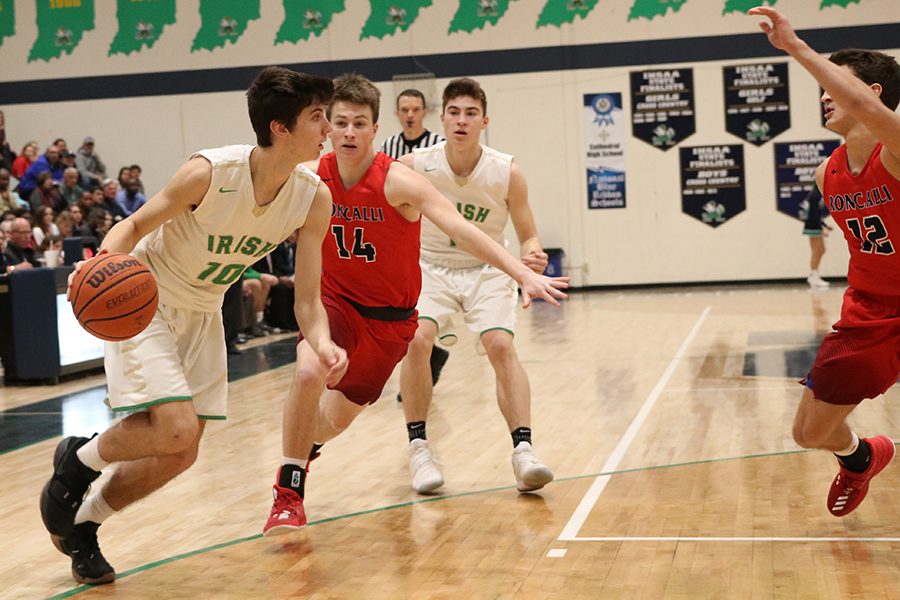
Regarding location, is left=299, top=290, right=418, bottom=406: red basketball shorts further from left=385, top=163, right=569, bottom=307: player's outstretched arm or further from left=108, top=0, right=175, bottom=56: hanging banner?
left=108, top=0, right=175, bottom=56: hanging banner

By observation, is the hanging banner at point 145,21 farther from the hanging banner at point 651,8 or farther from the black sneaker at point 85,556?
the black sneaker at point 85,556

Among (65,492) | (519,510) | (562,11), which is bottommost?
(519,510)

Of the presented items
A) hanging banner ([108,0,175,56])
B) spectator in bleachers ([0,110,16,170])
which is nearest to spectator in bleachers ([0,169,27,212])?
spectator in bleachers ([0,110,16,170])

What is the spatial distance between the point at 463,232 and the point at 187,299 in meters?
0.99

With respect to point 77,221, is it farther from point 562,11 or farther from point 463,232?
point 463,232

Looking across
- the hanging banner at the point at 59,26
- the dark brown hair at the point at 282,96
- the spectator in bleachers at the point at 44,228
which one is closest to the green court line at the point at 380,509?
the dark brown hair at the point at 282,96

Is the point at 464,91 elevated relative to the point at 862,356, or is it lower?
elevated

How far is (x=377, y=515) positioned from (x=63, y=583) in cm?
132

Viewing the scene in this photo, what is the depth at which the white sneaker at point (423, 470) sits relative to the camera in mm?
5047

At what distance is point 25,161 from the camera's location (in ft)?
53.9

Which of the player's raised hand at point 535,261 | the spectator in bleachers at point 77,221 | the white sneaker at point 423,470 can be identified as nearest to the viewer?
the player's raised hand at point 535,261

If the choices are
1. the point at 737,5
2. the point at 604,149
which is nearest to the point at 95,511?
the point at 604,149

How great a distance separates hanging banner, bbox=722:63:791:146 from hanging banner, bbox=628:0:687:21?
1.30 meters

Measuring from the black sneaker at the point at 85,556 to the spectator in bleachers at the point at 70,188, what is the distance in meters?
11.9
